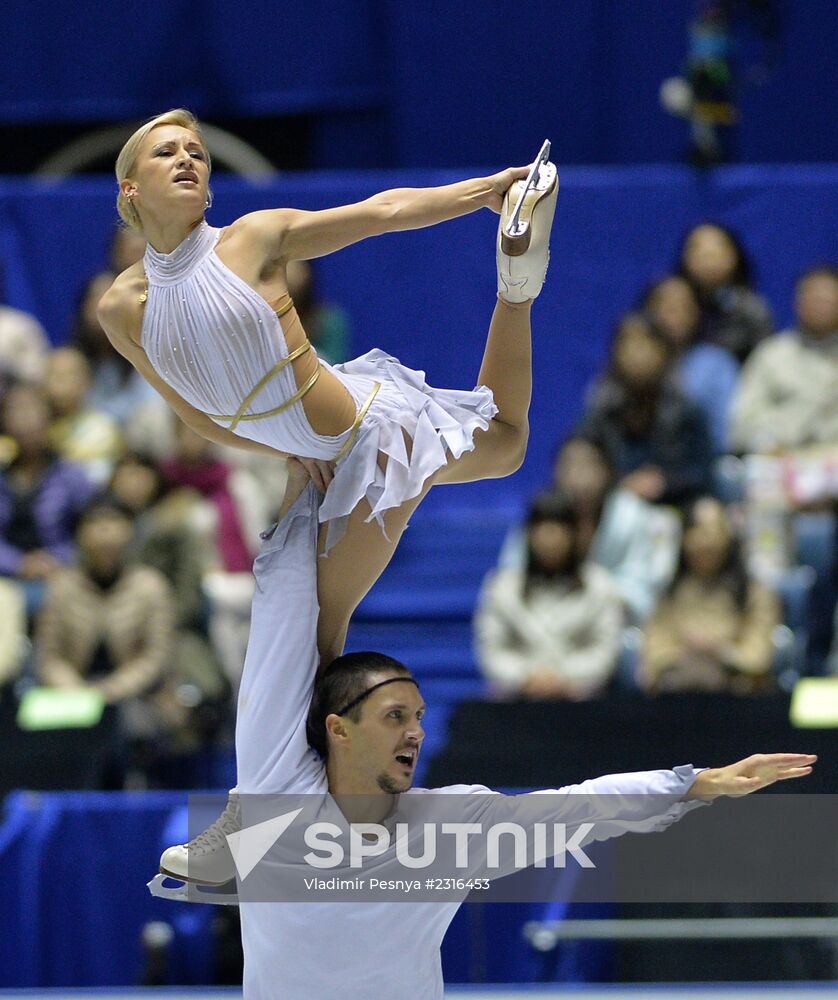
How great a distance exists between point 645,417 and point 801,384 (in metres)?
0.62

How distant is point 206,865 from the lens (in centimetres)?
388

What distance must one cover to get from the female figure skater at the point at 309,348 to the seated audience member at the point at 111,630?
2.70m

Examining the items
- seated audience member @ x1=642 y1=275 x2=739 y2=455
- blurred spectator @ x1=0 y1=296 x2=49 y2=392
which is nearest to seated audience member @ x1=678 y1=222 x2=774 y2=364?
seated audience member @ x1=642 y1=275 x2=739 y2=455

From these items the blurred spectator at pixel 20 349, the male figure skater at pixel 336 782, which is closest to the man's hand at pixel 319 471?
the male figure skater at pixel 336 782

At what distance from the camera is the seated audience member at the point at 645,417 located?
7.16m

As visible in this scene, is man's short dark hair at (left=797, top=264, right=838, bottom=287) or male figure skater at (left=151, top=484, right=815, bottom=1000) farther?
man's short dark hair at (left=797, top=264, right=838, bottom=287)

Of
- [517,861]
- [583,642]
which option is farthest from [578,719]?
[517,861]

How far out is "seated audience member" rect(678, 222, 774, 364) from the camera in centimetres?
755

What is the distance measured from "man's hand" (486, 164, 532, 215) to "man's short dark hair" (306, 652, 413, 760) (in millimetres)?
940

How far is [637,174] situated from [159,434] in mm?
2477

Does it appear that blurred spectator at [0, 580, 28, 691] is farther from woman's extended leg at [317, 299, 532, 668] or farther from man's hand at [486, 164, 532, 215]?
man's hand at [486, 164, 532, 215]

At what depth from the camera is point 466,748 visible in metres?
5.67

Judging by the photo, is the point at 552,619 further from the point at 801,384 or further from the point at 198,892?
the point at 198,892

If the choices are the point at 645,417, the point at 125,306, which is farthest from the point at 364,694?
the point at 645,417
